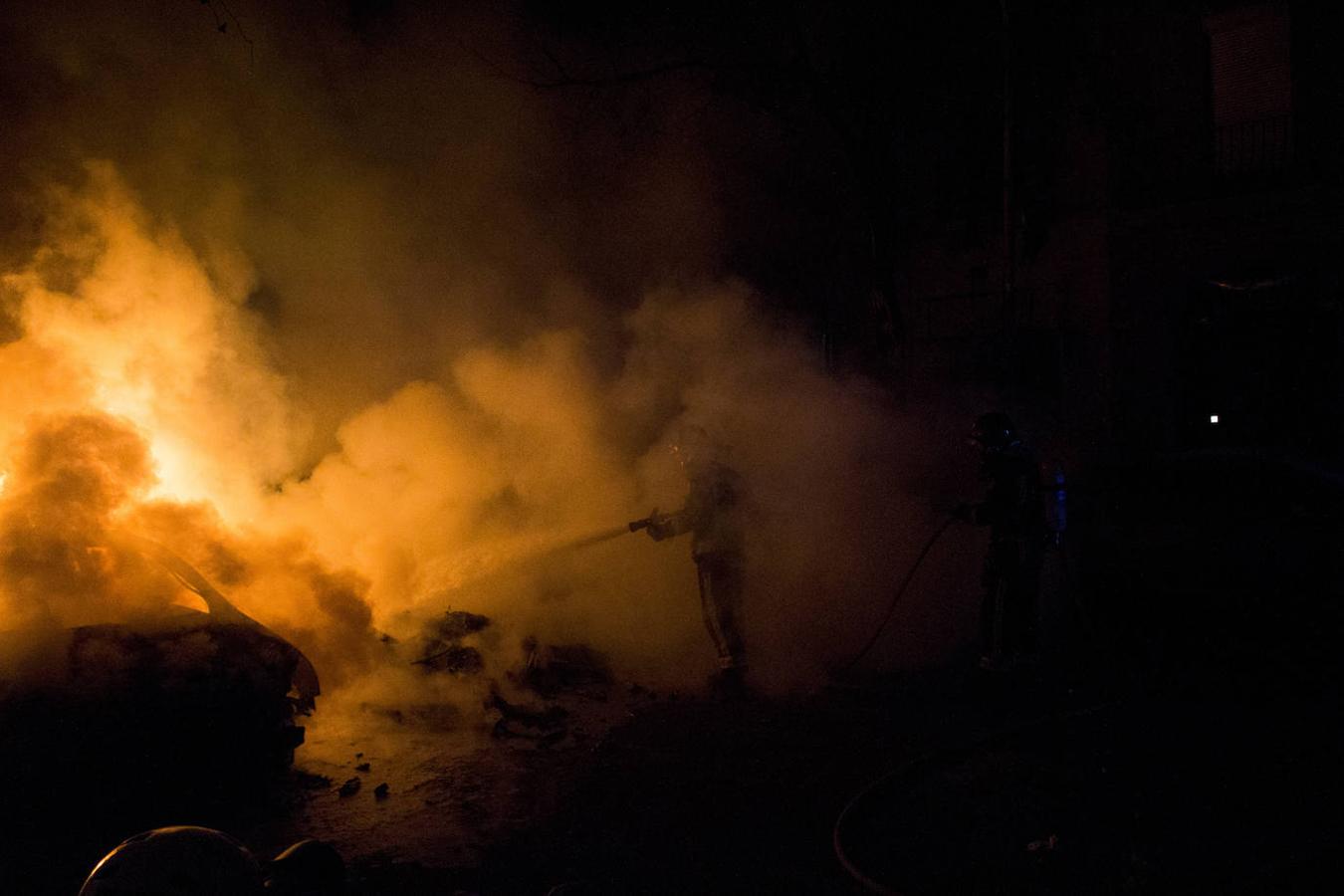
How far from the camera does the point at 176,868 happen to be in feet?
10.2

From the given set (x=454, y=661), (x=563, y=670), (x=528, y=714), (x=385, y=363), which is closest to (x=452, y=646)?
(x=454, y=661)

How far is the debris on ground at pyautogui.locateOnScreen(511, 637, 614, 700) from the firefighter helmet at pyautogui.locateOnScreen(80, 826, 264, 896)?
382cm

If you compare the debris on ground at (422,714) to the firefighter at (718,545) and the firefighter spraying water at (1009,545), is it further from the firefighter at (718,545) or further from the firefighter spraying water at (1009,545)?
the firefighter spraying water at (1009,545)

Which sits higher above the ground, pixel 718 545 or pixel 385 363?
pixel 385 363

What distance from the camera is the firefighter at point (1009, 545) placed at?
20.4ft

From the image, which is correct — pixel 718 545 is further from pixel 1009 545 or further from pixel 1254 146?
pixel 1254 146

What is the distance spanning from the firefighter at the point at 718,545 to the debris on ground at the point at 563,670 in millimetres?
981

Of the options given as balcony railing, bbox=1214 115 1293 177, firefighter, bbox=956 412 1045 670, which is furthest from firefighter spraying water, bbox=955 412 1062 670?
balcony railing, bbox=1214 115 1293 177

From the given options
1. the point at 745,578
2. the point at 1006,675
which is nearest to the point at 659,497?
the point at 745,578

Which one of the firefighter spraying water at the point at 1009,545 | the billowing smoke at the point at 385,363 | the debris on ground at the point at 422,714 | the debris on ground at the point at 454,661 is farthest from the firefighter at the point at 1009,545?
the debris on ground at the point at 454,661

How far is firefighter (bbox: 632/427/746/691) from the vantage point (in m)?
7.15

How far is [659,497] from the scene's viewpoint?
34.1 ft

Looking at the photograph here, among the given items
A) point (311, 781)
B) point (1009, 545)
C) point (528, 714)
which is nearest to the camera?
point (311, 781)

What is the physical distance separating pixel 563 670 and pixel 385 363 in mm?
6713
